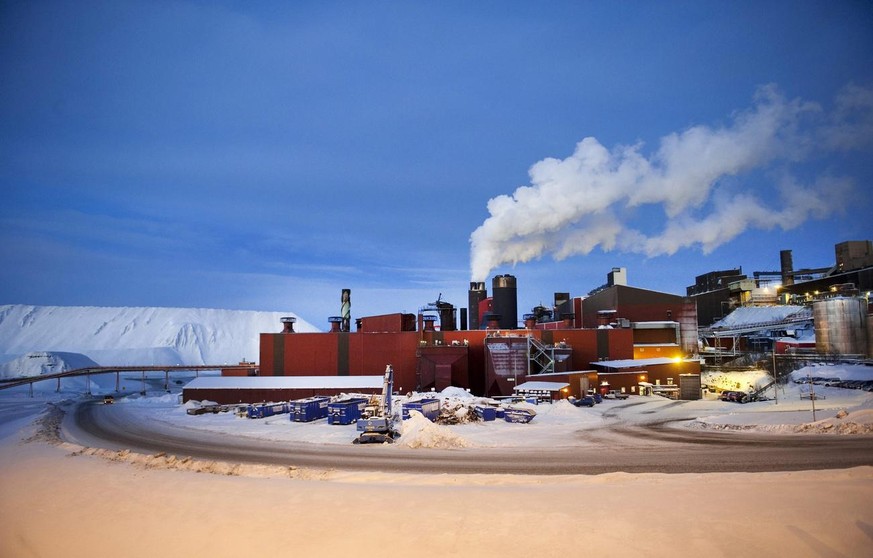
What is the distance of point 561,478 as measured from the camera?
58.6 ft

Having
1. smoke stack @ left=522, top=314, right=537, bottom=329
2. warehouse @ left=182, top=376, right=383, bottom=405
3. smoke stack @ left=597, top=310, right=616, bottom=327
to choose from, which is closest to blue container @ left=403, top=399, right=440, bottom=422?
warehouse @ left=182, top=376, right=383, bottom=405

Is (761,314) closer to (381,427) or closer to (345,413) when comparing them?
(345,413)

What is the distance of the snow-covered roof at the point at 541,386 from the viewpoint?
43416mm

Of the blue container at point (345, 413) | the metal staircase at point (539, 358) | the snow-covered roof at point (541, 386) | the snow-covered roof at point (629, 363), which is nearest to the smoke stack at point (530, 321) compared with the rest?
the metal staircase at point (539, 358)

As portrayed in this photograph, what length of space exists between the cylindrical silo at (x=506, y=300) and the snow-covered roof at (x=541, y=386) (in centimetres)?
1606

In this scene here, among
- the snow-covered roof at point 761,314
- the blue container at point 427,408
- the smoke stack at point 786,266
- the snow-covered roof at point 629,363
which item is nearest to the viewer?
the blue container at point 427,408

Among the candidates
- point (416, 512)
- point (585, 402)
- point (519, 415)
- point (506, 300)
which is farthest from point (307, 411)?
point (506, 300)

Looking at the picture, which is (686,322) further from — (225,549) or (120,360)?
(120,360)

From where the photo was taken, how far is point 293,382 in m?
51.0

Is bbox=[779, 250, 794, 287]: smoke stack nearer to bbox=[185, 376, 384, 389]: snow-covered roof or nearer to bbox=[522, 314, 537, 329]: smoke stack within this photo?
bbox=[522, 314, 537, 329]: smoke stack

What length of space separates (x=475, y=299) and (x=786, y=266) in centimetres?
6475

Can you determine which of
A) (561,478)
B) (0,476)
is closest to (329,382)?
(0,476)

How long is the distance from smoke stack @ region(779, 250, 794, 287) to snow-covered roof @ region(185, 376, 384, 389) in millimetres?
82148

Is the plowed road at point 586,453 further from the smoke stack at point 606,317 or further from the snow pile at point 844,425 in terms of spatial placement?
the smoke stack at point 606,317
